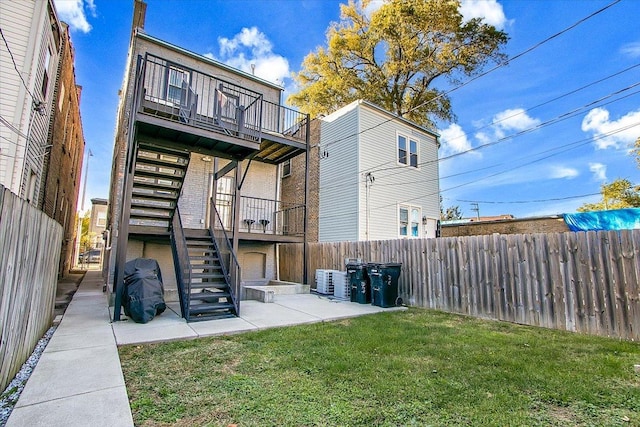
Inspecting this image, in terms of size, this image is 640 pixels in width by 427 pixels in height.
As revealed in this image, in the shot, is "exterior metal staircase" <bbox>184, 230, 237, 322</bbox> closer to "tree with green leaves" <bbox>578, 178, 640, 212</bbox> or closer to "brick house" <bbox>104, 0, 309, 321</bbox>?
"brick house" <bbox>104, 0, 309, 321</bbox>

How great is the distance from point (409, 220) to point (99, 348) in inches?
496

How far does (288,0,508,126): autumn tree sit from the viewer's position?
1689cm

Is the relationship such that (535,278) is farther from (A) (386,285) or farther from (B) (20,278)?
(B) (20,278)

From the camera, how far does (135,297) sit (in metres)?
5.34

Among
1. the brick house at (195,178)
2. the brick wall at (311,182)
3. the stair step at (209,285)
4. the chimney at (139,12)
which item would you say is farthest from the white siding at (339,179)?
the chimney at (139,12)

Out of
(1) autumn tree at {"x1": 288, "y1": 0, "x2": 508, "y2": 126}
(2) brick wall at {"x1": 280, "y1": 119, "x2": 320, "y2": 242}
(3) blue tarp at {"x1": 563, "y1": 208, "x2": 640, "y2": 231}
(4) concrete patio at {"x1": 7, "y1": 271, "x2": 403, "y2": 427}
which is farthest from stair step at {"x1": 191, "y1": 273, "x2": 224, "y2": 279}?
(3) blue tarp at {"x1": 563, "y1": 208, "x2": 640, "y2": 231}

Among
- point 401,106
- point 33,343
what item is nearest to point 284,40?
point 401,106

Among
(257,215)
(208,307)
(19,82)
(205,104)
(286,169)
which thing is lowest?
(208,307)

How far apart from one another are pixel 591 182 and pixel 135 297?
27.0m

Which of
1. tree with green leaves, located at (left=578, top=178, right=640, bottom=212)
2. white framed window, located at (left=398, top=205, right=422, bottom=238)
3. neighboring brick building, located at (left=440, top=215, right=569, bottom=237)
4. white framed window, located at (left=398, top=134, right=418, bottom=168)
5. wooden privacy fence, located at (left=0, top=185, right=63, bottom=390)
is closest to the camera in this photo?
wooden privacy fence, located at (left=0, top=185, right=63, bottom=390)

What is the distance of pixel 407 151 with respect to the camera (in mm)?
14742

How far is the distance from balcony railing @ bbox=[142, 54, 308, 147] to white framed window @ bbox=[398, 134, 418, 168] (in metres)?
4.68

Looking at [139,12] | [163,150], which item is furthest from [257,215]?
[139,12]

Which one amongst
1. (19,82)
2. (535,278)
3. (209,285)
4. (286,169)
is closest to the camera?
(535,278)
